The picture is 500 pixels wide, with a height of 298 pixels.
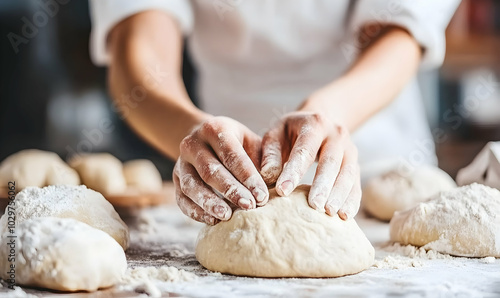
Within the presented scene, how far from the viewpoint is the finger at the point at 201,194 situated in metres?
1.16

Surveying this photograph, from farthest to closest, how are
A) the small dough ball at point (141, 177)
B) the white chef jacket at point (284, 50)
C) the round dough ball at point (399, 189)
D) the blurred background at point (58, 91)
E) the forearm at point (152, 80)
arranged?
1. the blurred background at point (58, 91)
2. the small dough ball at point (141, 177)
3. the white chef jacket at point (284, 50)
4. the round dough ball at point (399, 189)
5. the forearm at point (152, 80)

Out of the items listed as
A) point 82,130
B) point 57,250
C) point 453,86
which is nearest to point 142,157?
point 82,130

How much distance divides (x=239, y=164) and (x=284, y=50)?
1.16m

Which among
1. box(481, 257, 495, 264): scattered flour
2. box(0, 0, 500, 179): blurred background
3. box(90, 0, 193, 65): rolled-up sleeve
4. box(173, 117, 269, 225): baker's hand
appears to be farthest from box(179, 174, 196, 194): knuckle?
box(0, 0, 500, 179): blurred background

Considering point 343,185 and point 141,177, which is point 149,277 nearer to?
point 343,185

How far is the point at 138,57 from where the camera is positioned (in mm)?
1872

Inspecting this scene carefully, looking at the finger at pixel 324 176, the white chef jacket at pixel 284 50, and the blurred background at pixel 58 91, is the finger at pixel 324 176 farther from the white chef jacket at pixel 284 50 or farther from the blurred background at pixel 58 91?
Answer: the blurred background at pixel 58 91

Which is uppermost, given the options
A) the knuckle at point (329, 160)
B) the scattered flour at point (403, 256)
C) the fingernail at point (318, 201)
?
the knuckle at point (329, 160)

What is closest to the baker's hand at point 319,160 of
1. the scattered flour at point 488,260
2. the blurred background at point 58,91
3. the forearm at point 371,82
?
the forearm at point 371,82

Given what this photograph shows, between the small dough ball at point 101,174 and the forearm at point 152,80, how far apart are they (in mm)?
403

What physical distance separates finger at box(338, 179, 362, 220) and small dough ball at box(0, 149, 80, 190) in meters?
1.33

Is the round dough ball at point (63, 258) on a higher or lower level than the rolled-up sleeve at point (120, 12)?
lower

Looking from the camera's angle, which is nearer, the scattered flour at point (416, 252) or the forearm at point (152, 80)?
the scattered flour at point (416, 252)

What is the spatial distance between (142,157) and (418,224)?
252cm
